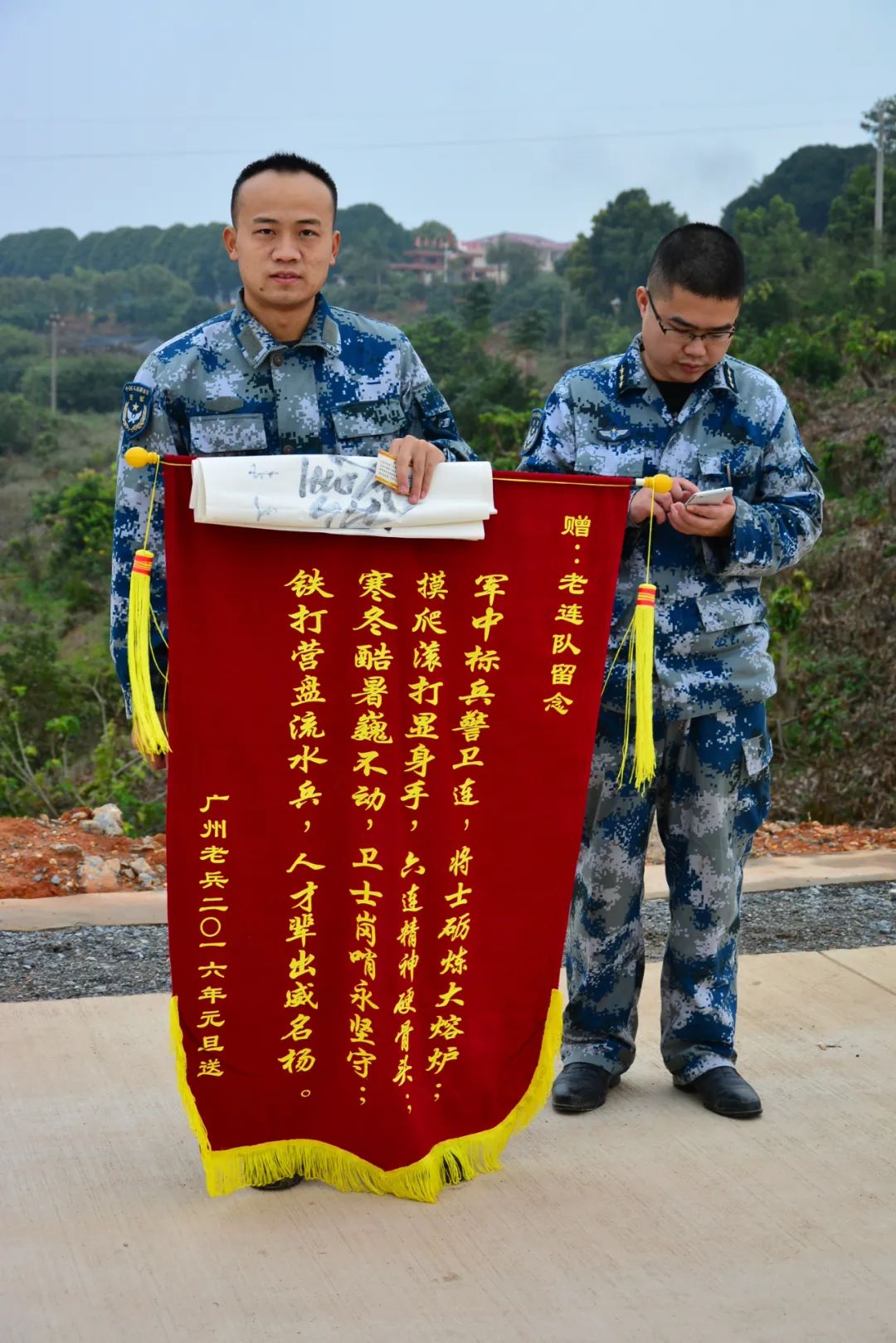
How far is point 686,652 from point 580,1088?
906mm

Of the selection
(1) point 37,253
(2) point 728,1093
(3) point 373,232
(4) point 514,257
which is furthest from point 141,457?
(1) point 37,253

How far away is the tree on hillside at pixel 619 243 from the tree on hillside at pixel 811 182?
1.56 meters

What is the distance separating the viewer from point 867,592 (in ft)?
30.7

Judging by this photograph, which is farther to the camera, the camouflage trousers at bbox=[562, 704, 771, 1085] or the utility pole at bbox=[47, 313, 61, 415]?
the utility pole at bbox=[47, 313, 61, 415]

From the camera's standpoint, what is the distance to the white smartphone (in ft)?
8.91

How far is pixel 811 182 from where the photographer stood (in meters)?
33.2

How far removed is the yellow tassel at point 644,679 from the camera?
267 centimetres

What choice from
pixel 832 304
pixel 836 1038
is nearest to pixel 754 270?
pixel 832 304

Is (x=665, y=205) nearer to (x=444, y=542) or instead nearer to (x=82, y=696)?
(x=82, y=696)

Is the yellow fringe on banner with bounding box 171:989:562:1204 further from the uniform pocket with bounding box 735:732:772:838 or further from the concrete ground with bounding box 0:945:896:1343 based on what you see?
the uniform pocket with bounding box 735:732:772:838

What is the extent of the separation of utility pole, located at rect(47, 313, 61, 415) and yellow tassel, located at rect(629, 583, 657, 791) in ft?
112

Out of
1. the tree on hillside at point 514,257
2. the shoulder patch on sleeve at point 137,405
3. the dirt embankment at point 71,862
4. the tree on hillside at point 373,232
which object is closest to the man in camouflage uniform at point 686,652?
the shoulder patch on sleeve at point 137,405

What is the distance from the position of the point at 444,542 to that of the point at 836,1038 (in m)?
1.64

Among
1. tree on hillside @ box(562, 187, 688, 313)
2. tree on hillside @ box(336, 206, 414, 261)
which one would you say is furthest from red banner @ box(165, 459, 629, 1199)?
tree on hillside @ box(336, 206, 414, 261)
